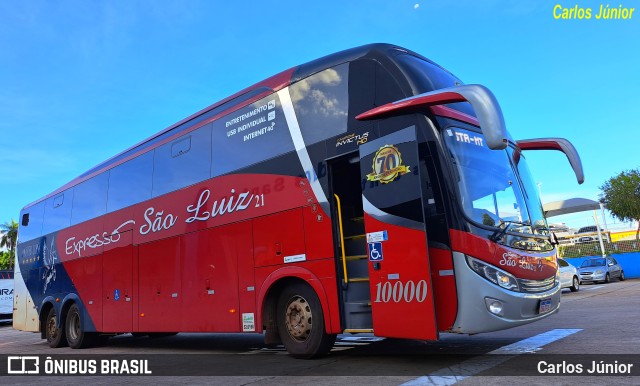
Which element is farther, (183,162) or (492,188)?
(183,162)

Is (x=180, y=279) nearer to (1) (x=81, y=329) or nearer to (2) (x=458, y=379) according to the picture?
(1) (x=81, y=329)

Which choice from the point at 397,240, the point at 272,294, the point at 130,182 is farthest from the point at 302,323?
the point at 130,182

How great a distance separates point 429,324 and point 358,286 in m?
1.29

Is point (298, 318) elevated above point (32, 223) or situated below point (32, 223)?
below

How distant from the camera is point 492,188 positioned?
6188 mm

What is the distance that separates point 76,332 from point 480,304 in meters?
10.9

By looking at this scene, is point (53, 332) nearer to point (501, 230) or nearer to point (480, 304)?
point (480, 304)

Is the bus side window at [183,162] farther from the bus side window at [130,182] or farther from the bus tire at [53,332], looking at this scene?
the bus tire at [53,332]

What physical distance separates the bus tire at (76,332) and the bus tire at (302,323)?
731cm

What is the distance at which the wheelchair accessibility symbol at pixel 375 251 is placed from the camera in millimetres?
6148

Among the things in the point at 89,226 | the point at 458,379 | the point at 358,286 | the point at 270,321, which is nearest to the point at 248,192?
the point at 270,321

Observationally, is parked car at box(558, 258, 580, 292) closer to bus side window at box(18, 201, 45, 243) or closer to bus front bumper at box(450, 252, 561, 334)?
bus front bumper at box(450, 252, 561, 334)

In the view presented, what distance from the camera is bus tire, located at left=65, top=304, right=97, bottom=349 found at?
12273mm

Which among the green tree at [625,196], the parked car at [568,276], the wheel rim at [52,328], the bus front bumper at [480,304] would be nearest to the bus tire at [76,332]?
the wheel rim at [52,328]
